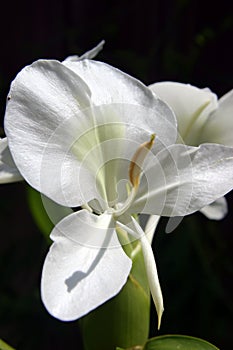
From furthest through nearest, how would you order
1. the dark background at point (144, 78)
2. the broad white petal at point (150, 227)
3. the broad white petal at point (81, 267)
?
the dark background at point (144, 78)
the broad white petal at point (150, 227)
the broad white petal at point (81, 267)

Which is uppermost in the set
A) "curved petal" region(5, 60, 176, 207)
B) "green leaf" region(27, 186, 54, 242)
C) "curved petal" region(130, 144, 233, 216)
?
"curved petal" region(5, 60, 176, 207)

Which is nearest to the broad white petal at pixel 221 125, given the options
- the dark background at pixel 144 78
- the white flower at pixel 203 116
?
the white flower at pixel 203 116

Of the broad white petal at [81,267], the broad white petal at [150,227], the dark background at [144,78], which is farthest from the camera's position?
the dark background at [144,78]

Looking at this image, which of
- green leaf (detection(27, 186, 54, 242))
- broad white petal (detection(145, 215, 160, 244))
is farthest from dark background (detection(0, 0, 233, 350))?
broad white petal (detection(145, 215, 160, 244))

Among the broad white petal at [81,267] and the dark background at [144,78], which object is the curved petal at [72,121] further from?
the dark background at [144,78]

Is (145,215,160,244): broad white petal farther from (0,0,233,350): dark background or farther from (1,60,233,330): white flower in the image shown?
(0,0,233,350): dark background

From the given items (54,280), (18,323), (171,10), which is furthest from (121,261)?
(171,10)

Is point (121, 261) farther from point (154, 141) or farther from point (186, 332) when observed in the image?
point (186, 332)
